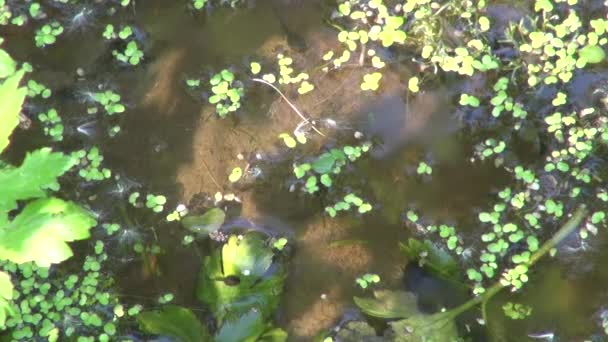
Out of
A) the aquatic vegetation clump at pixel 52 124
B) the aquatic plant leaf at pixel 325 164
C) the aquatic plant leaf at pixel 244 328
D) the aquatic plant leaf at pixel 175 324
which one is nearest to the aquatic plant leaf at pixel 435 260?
the aquatic plant leaf at pixel 325 164

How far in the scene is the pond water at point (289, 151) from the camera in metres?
3.83

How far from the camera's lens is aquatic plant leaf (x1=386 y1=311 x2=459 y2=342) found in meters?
3.71

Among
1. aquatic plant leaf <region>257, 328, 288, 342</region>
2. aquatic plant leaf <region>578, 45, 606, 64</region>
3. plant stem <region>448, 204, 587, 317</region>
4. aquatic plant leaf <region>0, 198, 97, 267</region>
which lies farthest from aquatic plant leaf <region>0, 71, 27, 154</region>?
aquatic plant leaf <region>578, 45, 606, 64</region>

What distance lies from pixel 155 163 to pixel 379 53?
154 centimetres

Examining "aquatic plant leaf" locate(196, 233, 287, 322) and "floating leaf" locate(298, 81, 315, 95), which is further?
"floating leaf" locate(298, 81, 315, 95)

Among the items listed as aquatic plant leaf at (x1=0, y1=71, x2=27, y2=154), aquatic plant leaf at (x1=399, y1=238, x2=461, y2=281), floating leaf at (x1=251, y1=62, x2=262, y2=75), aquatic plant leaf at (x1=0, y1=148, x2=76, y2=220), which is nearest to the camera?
aquatic plant leaf at (x1=0, y1=71, x2=27, y2=154)

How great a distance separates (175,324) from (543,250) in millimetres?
2166

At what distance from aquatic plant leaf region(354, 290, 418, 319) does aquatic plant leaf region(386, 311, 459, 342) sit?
0.05 metres

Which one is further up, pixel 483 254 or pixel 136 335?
pixel 483 254

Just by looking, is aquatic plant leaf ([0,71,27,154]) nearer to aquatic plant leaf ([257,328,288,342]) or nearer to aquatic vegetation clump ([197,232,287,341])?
aquatic vegetation clump ([197,232,287,341])

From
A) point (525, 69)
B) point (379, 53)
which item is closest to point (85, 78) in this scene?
point (379, 53)

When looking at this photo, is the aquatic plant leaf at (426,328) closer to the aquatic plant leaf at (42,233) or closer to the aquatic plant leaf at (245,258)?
the aquatic plant leaf at (245,258)

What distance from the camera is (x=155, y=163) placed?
394cm

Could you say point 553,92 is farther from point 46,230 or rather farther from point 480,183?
point 46,230
